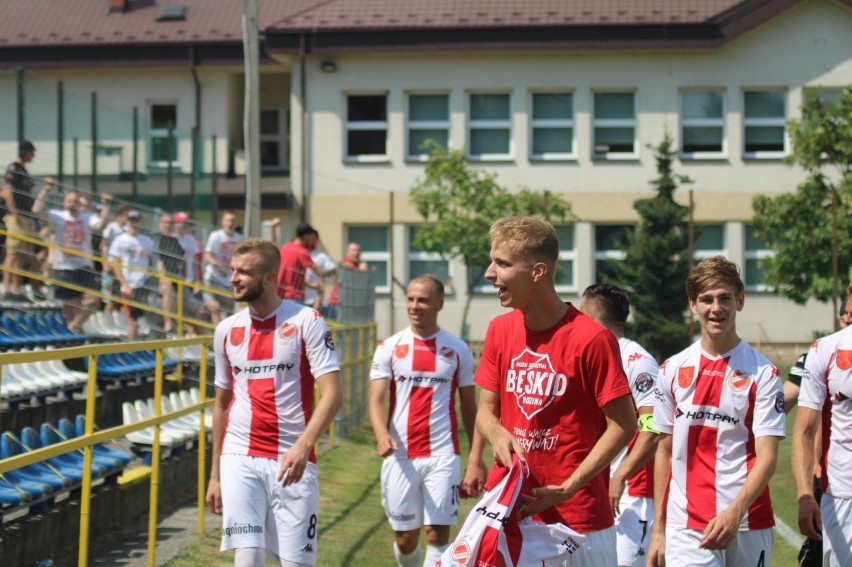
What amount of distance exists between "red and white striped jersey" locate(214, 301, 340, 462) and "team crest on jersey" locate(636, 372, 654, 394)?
1.63 metres

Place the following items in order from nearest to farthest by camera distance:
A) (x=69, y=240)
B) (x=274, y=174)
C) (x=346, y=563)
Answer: (x=346, y=563)
(x=69, y=240)
(x=274, y=174)

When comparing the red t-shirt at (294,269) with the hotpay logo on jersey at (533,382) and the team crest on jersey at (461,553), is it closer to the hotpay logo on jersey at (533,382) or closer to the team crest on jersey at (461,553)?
the hotpay logo on jersey at (533,382)

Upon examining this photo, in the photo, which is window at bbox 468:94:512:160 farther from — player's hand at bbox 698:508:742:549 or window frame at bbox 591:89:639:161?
player's hand at bbox 698:508:742:549

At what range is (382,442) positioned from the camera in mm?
9602

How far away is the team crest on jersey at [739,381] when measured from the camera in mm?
6156

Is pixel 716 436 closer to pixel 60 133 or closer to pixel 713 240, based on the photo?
pixel 60 133

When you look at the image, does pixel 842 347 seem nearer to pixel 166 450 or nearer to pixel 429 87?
pixel 166 450

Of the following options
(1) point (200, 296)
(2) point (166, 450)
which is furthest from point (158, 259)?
(2) point (166, 450)

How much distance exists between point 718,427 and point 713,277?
26.6 inches

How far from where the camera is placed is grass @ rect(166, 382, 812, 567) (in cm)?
1072

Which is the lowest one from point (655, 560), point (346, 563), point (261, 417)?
point (346, 563)

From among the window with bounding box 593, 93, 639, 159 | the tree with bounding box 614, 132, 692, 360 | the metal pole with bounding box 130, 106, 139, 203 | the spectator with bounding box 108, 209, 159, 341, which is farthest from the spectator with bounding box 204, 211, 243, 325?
the window with bounding box 593, 93, 639, 159

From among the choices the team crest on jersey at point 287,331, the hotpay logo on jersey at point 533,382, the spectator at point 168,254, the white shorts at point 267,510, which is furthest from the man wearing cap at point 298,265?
the hotpay logo on jersey at point 533,382

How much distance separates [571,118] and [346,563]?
27.5 metres
